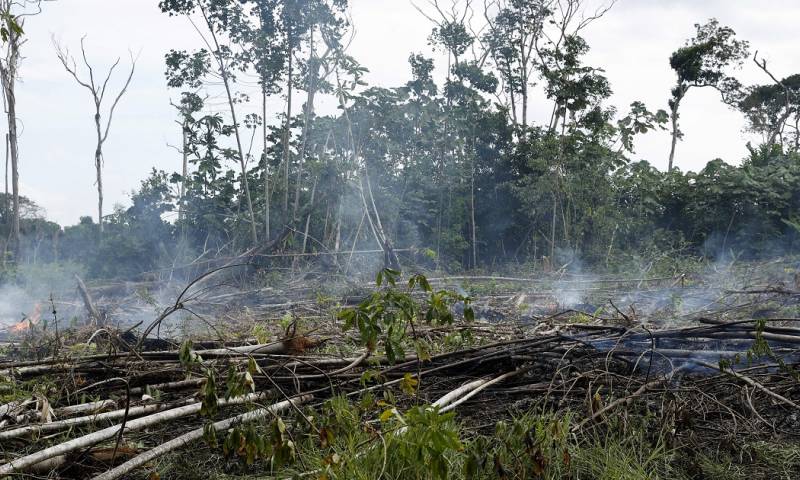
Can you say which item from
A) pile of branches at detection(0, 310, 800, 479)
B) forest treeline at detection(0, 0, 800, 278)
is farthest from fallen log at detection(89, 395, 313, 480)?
forest treeline at detection(0, 0, 800, 278)

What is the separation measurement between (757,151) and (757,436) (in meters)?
13.9

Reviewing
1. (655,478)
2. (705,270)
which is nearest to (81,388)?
(655,478)

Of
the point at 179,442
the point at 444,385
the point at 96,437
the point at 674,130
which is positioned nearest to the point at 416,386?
the point at 444,385

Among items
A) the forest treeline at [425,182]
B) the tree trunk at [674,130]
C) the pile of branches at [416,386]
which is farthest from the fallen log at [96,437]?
the tree trunk at [674,130]

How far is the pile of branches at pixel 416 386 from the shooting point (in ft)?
9.28

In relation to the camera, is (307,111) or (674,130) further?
(674,130)

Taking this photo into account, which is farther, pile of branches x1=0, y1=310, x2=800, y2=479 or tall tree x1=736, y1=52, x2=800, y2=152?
tall tree x1=736, y1=52, x2=800, y2=152

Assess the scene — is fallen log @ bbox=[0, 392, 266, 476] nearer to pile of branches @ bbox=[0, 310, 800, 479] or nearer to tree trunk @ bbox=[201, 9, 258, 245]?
pile of branches @ bbox=[0, 310, 800, 479]

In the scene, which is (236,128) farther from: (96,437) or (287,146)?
(96,437)

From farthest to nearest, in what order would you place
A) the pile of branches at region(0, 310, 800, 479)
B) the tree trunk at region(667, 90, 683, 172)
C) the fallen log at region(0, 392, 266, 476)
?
the tree trunk at region(667, 90, 683, 172) < the pile of branches at region(0, 310, 800, 479) < the fallen log at region(0, 392, 266, 476)

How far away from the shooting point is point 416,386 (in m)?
3.44

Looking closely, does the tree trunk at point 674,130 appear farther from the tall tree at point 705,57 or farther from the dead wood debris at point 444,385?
the dead wood debris at point 444,385

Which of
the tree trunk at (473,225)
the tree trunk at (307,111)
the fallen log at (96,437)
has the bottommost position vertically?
the fallen log at (96,437)

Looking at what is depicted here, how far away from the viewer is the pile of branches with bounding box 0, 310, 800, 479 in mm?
2828
